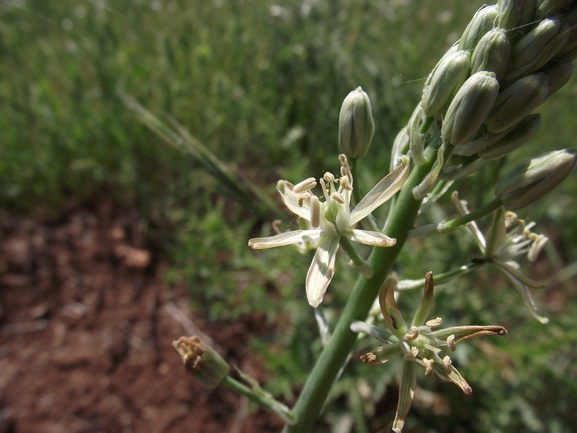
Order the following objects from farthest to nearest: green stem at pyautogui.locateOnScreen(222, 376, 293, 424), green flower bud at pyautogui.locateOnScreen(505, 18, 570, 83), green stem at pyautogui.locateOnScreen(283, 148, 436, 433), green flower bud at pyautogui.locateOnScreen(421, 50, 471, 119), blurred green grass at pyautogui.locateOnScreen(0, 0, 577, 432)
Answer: blurred green grass at pyautogui.locateOnScreen(0, 0, 577, 432) < green stem at pyautogui.locateOnScreen(222, 376, 293, 424) < green stem at pyautogui.locateOnScreen(283, 148, 436, 433) < green flower bud at pyautogui.locateOnScreen(421, 50, 471, 119) < green flower bud at pyautogui.locateOnScreen(505, 18, 570, 83)

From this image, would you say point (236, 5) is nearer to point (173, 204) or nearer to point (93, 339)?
point (173, 204)

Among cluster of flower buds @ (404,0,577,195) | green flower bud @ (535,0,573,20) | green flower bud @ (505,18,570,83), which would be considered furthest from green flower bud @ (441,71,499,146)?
green flower bud @ (535,0,573,20)

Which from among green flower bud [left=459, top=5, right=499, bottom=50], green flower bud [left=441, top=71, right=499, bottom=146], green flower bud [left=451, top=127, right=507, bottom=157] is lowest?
green flower bud [left=451, top=127, right=507, bottom=157]

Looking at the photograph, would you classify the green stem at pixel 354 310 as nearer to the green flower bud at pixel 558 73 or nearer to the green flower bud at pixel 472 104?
the green flower bud at pixel 472 104

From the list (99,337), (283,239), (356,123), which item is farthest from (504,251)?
(99,337)

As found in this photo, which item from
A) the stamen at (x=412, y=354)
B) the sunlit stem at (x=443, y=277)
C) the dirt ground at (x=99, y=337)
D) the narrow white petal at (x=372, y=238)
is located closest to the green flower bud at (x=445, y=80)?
the narrow white petal at (x=372, y=238)

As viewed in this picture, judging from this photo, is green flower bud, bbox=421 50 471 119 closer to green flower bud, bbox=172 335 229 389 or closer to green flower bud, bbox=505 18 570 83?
green flower bud, bbox=505 18 570 83
